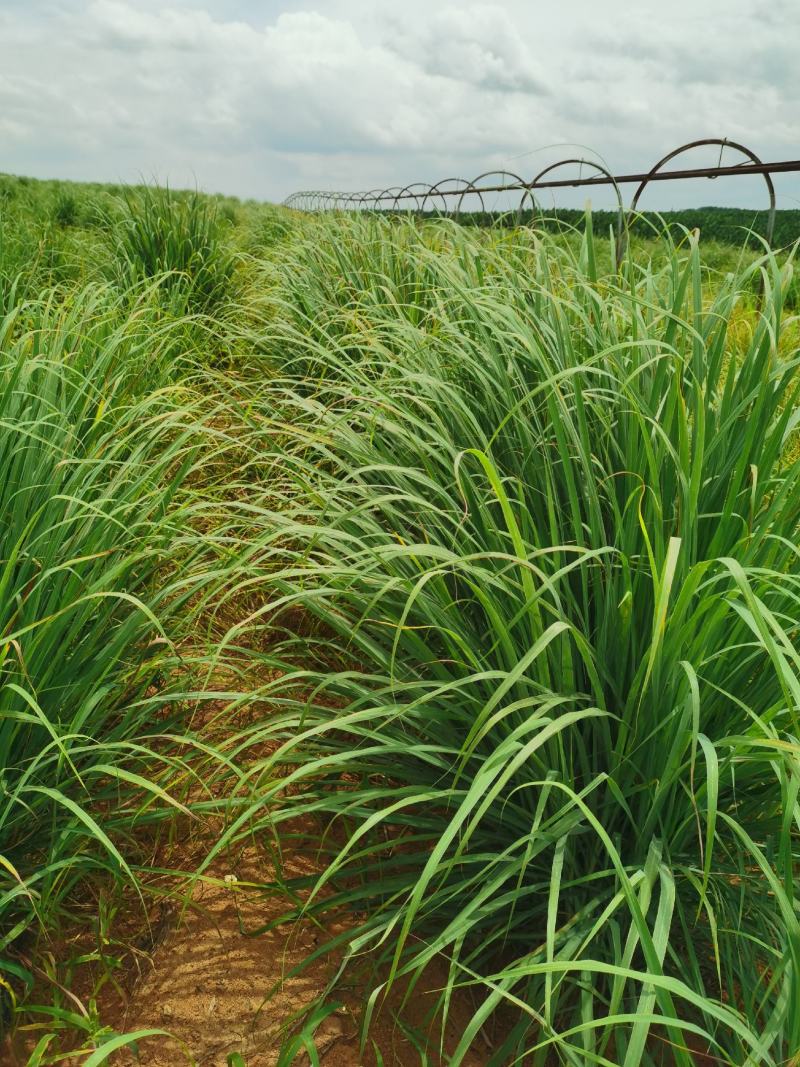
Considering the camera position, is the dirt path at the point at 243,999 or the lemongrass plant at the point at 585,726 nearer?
the lemongrass plant at the point at 585,726

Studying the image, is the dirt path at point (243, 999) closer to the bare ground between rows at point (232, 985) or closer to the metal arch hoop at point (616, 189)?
the bare ground between rows at point (232, 985)

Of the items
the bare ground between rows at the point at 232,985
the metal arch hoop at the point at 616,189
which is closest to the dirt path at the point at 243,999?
the bare ground between rows at the point at 232,985

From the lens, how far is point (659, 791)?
3.34ft

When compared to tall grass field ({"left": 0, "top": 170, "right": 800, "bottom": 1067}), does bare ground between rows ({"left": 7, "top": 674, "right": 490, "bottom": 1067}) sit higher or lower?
lower

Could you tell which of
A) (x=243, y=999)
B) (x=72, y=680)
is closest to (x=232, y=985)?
(x=243, y=999)

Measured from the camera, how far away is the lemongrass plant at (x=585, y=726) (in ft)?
3.13

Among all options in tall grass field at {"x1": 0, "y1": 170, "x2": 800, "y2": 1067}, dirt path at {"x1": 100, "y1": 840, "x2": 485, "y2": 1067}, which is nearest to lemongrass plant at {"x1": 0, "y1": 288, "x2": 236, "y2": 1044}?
tall grass field at {"x1": 0, "y1": 170, "x2": 800, "y2": 1067}

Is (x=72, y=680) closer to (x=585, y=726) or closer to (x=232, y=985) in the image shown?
(x=232, y=985)

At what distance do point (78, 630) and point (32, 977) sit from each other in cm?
51

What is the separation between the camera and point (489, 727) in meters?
Answer: 0.92

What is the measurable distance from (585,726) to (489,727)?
369 millimetres

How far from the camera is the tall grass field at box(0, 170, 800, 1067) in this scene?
100 centimetres

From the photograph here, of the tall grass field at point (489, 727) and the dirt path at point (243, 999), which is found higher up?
the tall grass field at point (489, 727)

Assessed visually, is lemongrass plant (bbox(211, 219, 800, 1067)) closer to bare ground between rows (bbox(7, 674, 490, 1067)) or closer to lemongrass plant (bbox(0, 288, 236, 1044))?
bare ground between rows (bbox(7, 674, 490, 1067))
